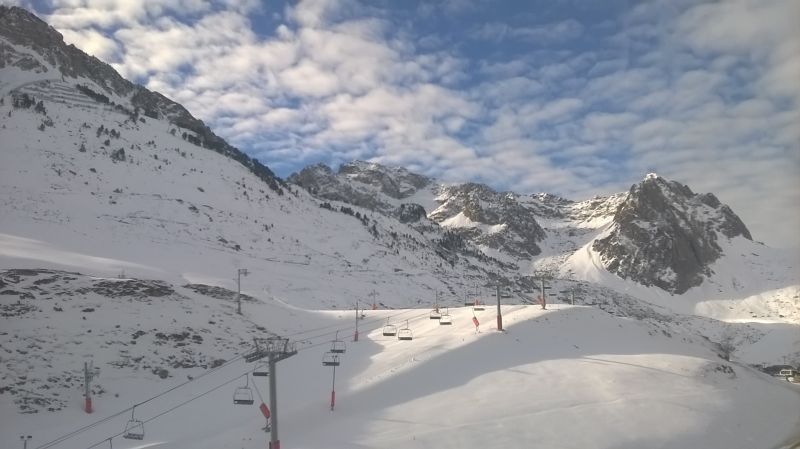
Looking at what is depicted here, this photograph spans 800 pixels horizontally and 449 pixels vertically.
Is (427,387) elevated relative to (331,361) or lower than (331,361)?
lower

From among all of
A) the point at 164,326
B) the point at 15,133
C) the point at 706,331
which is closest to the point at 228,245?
the point at 15,133

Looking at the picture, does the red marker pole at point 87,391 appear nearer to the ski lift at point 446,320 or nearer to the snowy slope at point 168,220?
the snowy slope at point 168,220

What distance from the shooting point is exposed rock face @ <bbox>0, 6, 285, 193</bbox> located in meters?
147

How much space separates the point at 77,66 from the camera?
158 m

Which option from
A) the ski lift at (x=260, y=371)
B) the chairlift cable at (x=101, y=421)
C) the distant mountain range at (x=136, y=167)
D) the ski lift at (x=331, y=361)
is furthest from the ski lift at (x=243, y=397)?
the distant mountain range at (x=136, y=167)

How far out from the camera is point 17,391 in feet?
107

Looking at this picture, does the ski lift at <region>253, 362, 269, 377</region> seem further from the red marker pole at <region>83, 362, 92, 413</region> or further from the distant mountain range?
the distant mountain range

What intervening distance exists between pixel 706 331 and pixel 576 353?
430ft

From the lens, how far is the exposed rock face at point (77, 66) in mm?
147000

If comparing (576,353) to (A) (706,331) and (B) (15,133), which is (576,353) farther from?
(A) (706,331)

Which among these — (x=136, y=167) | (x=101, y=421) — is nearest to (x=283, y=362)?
(x=101, y=421)

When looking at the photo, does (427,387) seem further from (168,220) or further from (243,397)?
(168,220)

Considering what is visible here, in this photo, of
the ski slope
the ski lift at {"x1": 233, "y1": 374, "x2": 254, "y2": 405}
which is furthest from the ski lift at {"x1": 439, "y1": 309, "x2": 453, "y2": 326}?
the ski lift at {"x1": 233, "y1": 374, "x2": 254, "y2": 405}

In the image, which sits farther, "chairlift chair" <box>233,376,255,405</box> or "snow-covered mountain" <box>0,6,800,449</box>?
"snow-covered mountain" <box>0,6,800,449</box>
